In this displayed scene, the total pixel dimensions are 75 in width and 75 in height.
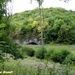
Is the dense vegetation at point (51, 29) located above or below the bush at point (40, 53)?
above

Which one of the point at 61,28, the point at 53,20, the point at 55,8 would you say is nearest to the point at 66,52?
the point at 61,28

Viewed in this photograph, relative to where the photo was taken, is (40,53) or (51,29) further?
(51,29)

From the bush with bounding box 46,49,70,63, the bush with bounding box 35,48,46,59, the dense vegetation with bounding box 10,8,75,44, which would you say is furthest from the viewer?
the dense vegetation with bounding box 10,8,75,44

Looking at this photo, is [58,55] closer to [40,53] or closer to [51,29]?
[40,53]

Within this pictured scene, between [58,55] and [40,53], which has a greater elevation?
[58,55]

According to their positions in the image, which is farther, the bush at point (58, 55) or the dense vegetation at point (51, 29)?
the dense vegetation at point (51, 29)

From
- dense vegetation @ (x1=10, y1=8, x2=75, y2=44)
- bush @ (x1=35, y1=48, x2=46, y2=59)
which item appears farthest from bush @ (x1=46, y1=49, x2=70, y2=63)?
dense vegetation @ (x1=10, y1=8, x2=75, y2=44)

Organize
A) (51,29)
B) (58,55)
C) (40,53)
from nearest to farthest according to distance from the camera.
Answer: (58,55) → (40,53) → (51,29)

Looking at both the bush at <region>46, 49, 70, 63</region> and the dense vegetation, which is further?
the dense vegetation

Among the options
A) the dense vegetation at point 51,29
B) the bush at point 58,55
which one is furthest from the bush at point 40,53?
the dense vegetation at point 51,29

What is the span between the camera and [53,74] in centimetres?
452

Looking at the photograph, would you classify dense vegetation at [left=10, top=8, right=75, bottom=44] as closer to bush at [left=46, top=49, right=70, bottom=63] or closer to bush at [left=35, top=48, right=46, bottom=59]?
bush at [left=35, top=48, right=46, bottom=59]

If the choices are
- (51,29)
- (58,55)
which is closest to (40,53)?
(58,55)

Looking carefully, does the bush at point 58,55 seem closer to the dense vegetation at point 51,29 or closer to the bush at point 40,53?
the bush at point 40,53
